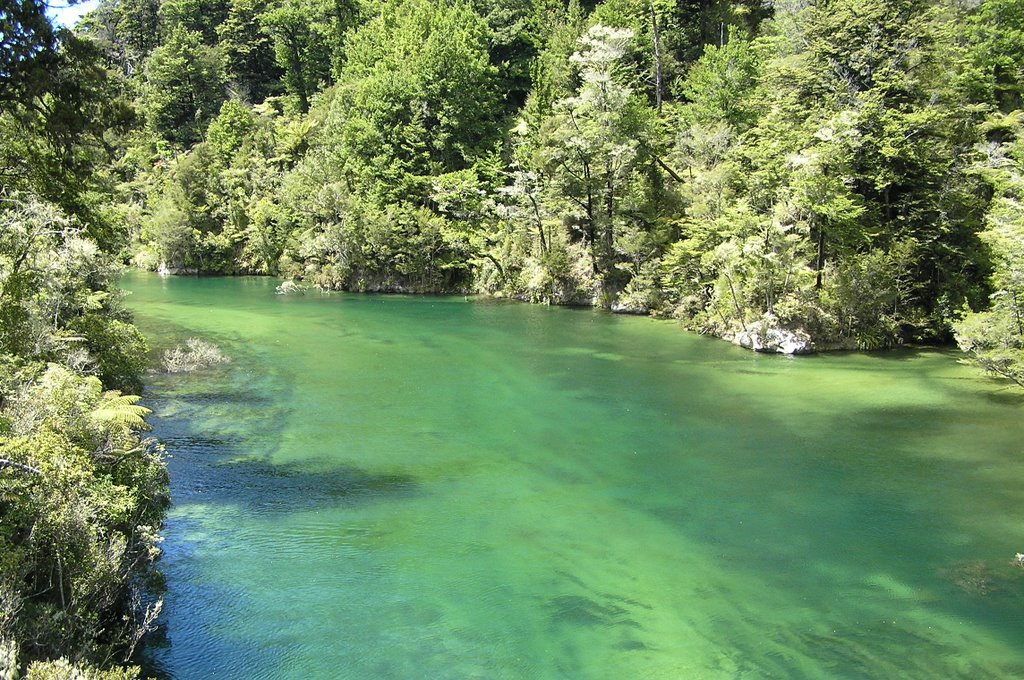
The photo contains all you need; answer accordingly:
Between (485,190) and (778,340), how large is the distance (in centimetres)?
2752

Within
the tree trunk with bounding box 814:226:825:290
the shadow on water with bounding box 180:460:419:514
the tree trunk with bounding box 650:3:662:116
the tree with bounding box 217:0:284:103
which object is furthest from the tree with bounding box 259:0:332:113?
the shadow on water with bounding box 180:460:419:514

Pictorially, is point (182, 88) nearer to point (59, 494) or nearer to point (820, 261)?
point (820, 261)

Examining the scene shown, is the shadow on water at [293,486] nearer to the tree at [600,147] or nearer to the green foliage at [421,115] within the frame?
the tree at [600,147]

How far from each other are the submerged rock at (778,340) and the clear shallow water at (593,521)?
6.27 ft

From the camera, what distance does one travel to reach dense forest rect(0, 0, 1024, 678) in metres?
10.4

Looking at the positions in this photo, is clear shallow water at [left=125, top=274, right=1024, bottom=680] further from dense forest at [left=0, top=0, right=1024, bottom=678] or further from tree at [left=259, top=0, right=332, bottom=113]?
tree at [left=259, top=0, right=332, bottom=113]

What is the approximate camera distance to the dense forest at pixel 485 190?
10.4m

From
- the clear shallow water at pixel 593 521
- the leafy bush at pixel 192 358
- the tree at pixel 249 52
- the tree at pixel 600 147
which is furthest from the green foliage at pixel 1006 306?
the tree at pixel 249 52

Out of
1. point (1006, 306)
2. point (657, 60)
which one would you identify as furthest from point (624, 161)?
point (1006, 306)

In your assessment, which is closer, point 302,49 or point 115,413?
point 115,413

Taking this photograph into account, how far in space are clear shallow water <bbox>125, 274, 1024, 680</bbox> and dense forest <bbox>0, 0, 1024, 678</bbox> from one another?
7.93 feet

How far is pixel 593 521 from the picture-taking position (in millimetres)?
14773

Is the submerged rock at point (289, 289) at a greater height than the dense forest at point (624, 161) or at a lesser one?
lesser

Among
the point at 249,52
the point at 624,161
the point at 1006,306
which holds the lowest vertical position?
the point at 1006,306
